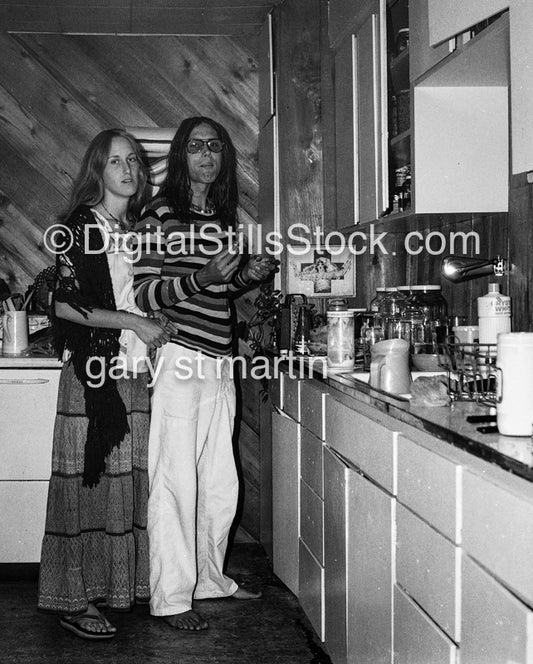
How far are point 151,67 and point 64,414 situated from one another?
5.74 feet

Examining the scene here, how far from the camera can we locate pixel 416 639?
160 cm

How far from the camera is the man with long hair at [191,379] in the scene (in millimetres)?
2803

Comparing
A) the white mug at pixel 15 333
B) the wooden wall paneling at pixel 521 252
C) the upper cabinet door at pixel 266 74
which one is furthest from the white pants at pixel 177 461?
the upper cabinet door at pixel 266 74

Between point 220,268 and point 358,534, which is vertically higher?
point 220,268

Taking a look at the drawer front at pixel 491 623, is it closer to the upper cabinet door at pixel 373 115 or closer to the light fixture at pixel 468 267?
the light fixture at pixel 468 267

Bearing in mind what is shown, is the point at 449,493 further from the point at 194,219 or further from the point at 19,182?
the point at 19,182

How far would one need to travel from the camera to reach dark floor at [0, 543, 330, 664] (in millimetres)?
2531

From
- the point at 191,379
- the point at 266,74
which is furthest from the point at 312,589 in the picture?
the point at 266,74

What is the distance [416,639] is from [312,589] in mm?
1029

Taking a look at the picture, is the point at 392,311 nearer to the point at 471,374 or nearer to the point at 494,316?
the point at 494,316

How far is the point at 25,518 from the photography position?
3.22 metres

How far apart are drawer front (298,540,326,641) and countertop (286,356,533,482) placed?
67 cm

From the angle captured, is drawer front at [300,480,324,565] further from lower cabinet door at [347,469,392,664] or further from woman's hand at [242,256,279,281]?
woman's hand at [242,256,279,281]

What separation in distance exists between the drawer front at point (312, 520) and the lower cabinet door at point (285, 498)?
0.08 meters
